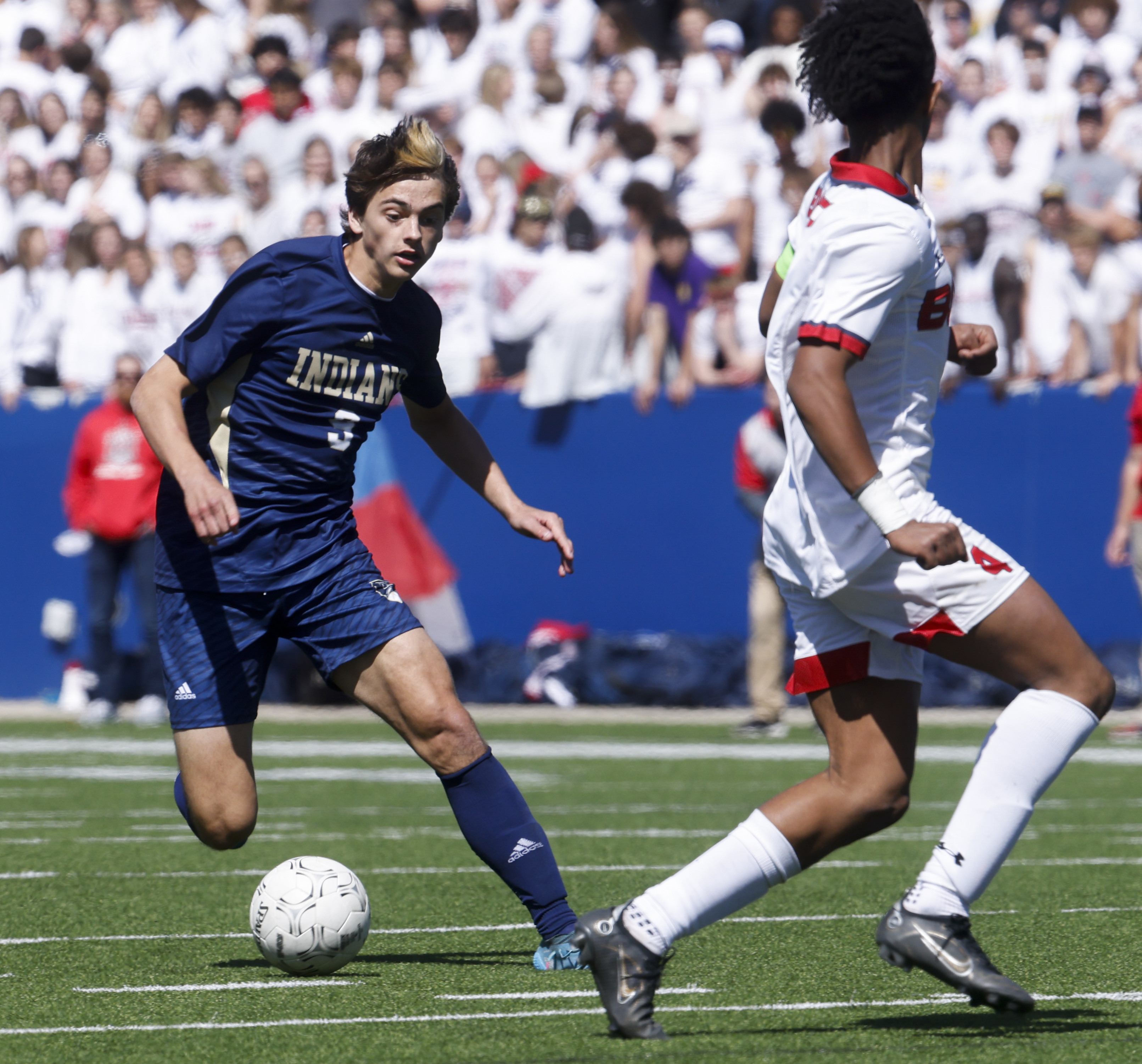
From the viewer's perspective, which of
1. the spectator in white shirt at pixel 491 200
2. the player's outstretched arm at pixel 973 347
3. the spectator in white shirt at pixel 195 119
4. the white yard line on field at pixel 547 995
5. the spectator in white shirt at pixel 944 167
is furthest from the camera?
the spectator in white shirt at pixel 195 119

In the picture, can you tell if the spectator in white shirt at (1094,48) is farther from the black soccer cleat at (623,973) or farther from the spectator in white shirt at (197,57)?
the black soccer cleat at (623,973)

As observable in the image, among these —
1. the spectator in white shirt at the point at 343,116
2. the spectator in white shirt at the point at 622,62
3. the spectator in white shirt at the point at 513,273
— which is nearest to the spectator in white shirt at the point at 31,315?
the spectator in white shirt at the point at 343,116

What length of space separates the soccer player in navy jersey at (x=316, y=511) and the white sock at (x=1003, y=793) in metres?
1.40

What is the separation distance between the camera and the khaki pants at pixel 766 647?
1317 centimetres

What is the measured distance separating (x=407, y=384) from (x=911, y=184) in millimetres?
1880

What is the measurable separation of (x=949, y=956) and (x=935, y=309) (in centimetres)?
138

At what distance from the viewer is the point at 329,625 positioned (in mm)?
5469

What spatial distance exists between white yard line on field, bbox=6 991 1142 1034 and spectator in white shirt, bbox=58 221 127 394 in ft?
43.7

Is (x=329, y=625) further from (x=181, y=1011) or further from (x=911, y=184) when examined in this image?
(x=911, y=184)

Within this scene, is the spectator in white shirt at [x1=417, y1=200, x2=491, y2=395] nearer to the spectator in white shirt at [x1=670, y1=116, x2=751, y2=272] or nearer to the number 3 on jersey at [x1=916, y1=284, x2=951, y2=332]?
the spectator in white shirt at [x1=670, y1=116, x2=751, y2=272]

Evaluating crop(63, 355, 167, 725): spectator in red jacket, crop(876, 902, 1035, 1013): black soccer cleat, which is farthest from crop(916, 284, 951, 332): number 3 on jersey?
crop(63, 355, 167, 725): spectator in red jacket

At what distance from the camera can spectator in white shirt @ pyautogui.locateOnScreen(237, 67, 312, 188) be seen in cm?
1791

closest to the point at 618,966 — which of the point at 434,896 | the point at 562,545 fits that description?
the point at 562,545

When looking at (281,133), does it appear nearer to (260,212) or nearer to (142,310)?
(260,212)
